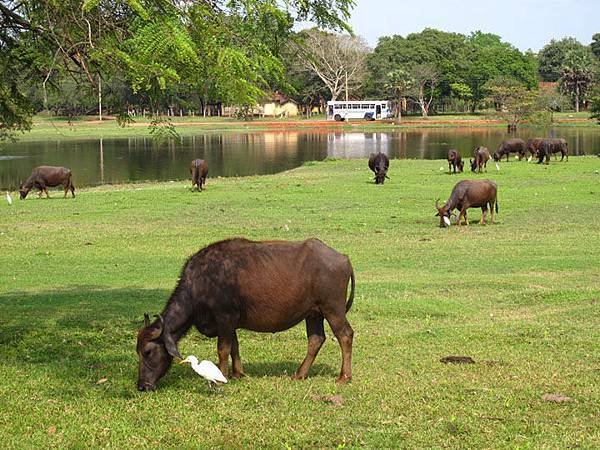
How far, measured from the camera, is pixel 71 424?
707 centimetres

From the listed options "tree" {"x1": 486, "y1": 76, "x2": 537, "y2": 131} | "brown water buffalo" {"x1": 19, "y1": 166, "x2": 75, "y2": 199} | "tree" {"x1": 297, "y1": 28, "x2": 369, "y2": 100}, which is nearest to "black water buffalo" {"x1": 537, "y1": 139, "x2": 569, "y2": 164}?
"brown water buffalo" {"x1": 19, "y1": 166, "x2": 75, "y2": 199}

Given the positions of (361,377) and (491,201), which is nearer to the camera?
(361,377)

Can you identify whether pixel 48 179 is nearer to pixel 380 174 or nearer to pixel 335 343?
pixel 380 174

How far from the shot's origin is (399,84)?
115 metres

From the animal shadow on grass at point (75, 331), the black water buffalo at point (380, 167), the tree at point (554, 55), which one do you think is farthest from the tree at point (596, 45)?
the animal shadow on grass at point (75, 331)

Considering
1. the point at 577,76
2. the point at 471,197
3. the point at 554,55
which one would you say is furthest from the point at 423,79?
the point at 471,197

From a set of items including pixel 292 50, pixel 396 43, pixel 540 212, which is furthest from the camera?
pixel 396 43

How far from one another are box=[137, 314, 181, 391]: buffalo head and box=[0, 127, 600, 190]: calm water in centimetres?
3583

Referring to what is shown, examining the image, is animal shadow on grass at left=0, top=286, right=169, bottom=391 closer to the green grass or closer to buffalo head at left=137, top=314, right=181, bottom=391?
the green grass

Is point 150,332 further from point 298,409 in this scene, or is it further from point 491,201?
point 491,201

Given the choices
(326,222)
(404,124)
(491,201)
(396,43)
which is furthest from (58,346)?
(396,43)

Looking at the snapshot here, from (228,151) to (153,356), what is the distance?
188ft

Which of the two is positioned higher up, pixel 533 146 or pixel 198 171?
pixel 533 146

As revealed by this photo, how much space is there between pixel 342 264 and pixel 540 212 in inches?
755
